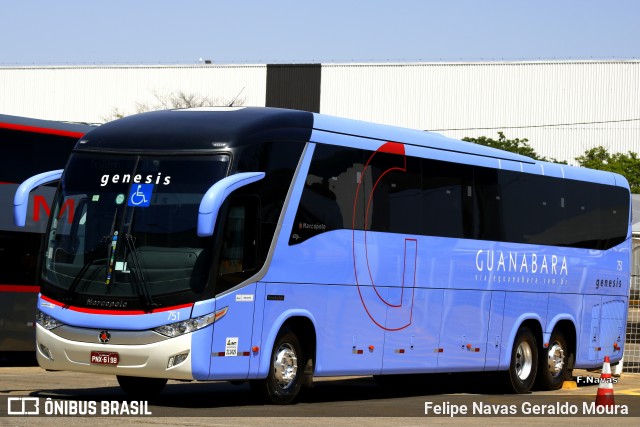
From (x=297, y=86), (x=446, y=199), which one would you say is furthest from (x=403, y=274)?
(x=297, y=86)

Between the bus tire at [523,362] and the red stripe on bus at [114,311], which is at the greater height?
the red stripe on bus at [114,311]

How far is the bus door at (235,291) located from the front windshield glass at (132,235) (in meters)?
0.30

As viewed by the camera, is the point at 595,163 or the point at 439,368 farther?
the point at 595,163

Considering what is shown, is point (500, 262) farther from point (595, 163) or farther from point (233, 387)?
point (595, 163)

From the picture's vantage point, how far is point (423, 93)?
85.1 m

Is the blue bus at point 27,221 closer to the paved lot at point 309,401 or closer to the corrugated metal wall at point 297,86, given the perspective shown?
the paved lot at point 309,401

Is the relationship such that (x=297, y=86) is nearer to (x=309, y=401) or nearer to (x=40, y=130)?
(x=40, y=130)

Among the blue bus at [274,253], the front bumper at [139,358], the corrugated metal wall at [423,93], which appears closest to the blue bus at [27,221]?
the blue bus at [274,253]

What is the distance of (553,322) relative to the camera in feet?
70.3

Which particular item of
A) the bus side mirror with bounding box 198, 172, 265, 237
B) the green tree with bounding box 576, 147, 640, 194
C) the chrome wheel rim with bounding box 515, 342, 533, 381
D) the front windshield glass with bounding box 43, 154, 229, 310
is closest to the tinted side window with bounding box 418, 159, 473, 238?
the chrome wheel rim with bounding box 515, 342, 533, 381

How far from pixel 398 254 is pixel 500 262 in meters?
3.01

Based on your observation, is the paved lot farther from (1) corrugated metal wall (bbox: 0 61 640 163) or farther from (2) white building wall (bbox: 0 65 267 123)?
(2) white building wall (bbox: 0 65 267 123)

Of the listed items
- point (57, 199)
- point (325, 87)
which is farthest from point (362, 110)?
point (57, 199)

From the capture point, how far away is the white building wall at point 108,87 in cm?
9025
